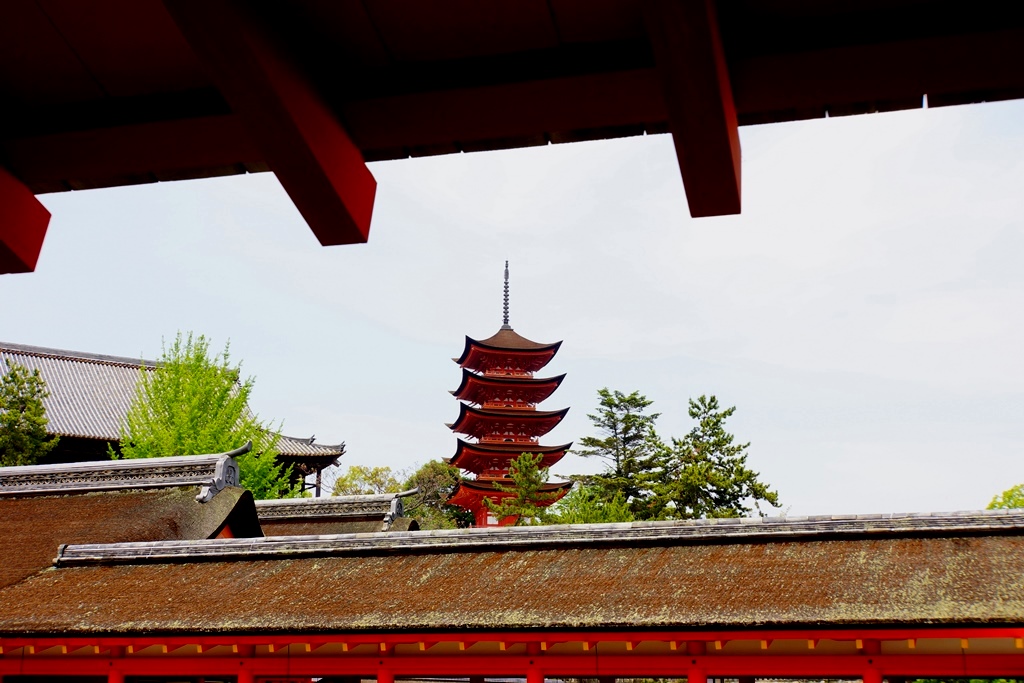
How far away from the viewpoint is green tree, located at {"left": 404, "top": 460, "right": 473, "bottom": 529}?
4262cm

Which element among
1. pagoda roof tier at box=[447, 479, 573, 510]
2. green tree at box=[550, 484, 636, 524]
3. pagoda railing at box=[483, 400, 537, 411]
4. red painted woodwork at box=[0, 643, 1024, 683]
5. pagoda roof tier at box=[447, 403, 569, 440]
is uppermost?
pagoda railing at box=[483, 400, 537, 411]

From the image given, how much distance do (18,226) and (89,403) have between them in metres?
29.2

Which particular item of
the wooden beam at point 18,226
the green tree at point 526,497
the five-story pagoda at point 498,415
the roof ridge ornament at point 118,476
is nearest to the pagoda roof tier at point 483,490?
the five-story pagoda at point 498,415

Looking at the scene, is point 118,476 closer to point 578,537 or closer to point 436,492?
point 578,537

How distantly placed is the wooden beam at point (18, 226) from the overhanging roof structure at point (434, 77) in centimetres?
4

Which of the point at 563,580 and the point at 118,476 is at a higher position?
the point at 118,476

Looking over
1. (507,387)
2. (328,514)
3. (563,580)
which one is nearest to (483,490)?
(507,387)

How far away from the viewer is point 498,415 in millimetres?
30844

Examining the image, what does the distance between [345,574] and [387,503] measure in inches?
308

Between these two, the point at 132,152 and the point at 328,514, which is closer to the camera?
the point at 132,152

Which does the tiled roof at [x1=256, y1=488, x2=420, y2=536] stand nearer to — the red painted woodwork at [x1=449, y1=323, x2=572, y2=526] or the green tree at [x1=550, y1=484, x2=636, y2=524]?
the green tree at [x1=550, y1=484, x2=636, y2=524]

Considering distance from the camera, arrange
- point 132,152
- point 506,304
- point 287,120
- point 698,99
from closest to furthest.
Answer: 1. point 698,99
2. point 287,120
3. point 132,152
4. point 506,304

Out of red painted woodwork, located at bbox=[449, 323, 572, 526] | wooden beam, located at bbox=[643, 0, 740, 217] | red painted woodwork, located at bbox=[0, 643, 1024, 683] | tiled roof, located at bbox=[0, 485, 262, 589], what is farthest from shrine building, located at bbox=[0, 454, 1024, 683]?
red painted woodwork, located at bbox=[449, 323, 572, 526]

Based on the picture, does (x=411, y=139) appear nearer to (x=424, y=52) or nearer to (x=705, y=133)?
(x=424, y=52)
